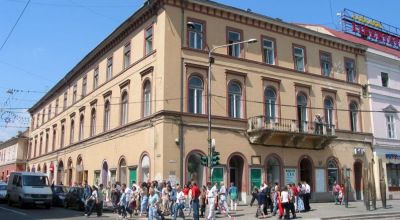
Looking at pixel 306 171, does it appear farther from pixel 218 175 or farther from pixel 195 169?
pixel 195 169

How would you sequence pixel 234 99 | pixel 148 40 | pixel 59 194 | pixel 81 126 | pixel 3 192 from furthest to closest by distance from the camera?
pixel 81 126 < pixel 3 192 < pixel 59 194 < pixel 148 40 < pixel 234 99

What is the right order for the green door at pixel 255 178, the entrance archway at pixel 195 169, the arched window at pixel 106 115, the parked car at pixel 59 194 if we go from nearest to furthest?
the entrance archway at pixel 195 169 → the green door at pixel 255 178 → the parked car at pixel 59 194 → the arched window at pixel 106 115

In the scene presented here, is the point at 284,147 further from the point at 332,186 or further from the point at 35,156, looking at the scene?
the point at 35,156

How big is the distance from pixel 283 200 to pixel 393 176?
2299 cm

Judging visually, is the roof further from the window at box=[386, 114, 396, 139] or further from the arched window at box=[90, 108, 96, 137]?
the arched window at box=[90, 108, 96, 137]

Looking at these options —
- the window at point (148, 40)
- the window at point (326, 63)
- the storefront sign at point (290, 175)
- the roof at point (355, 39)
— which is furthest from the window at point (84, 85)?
the window at point (326, 63)

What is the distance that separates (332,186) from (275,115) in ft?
25.8

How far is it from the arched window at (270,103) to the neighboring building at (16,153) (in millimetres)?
51158

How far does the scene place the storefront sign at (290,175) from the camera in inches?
1258

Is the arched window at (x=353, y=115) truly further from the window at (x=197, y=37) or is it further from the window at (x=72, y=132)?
the window at (x=72, y=132)

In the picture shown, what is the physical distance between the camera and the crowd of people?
21930mm

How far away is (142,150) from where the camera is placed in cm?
2917

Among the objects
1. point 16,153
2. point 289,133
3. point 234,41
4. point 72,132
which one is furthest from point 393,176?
point 16,153

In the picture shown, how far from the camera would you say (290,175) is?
32.2 metres
